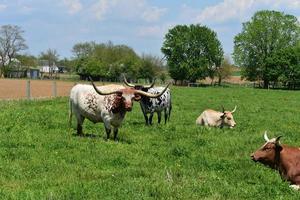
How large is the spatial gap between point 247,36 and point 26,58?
70095mm

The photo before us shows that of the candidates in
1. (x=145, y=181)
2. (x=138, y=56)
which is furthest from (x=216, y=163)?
(x=138, y=56)

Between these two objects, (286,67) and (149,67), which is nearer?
(286,67)

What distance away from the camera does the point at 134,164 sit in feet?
38.4

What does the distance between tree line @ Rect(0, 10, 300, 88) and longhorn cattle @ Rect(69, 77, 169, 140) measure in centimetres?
9150

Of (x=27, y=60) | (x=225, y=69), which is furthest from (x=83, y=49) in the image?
(x=225, y=69)

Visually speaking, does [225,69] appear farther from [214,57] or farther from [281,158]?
[281,158]

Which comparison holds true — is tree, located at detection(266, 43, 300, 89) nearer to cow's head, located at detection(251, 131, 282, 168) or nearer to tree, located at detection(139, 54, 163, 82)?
tree, located at detection(139, 54, 163, 82)

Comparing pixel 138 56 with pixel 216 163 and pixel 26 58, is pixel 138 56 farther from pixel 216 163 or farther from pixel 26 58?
pixel 216 163

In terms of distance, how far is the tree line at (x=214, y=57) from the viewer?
10594 centimetres

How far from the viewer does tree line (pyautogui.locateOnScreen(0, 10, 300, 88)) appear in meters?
106

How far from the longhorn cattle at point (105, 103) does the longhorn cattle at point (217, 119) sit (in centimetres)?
525

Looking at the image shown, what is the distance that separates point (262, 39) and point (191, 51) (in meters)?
15.8

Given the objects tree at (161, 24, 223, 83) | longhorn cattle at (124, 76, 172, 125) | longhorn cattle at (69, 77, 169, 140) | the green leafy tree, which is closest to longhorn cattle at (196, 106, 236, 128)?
longhorn cattle at (124, 76, 172, 125)

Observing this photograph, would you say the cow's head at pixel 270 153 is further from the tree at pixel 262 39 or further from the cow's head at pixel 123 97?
the tree at pixel 262 39
